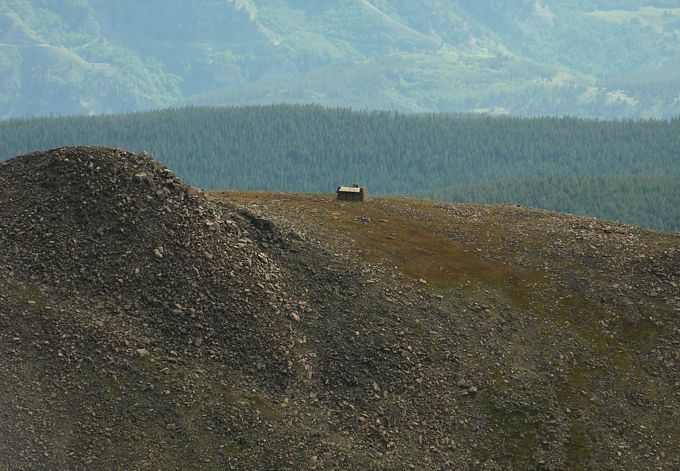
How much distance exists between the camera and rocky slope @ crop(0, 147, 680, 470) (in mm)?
67938

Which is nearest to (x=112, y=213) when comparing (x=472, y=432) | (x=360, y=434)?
(x=360, y=434)

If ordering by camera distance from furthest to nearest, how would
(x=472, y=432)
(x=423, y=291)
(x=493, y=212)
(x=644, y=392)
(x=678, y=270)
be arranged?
1. (x=493, y=212)
2. (x=678, y=270)
3. (x=423, y=291)
4. (x=644, y=392)
5. (x=472, y=432)

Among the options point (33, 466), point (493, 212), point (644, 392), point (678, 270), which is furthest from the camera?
point (493, 212)

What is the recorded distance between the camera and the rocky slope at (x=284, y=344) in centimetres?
6794

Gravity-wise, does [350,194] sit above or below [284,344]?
above

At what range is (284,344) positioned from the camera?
246 feet

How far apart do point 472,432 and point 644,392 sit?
13.9 m

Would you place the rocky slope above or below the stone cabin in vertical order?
below

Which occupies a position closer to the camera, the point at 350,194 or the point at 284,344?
the point at 284,344

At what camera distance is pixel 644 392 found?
78312 mm

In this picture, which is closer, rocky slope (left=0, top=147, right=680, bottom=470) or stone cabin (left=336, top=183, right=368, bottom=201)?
rocky slope (left=0, top=147, right=680, bottom=470)

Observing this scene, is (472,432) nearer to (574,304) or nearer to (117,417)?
(574,304)

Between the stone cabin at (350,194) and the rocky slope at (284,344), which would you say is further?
the stone cabin at (350,194)

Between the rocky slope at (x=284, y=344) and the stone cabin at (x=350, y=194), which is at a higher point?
the stone cabin at (x=350, y=194)
